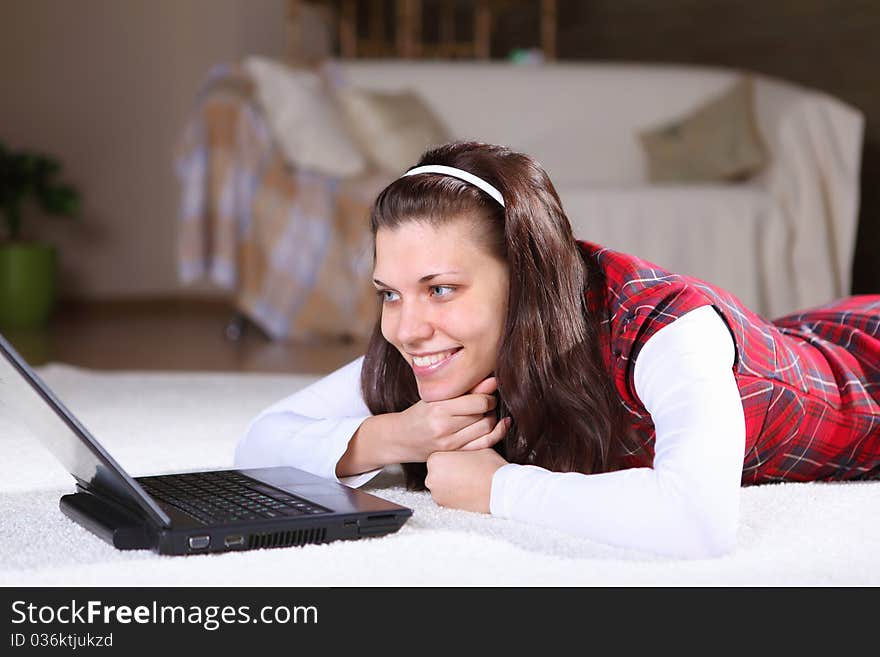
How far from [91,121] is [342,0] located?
5.36ft

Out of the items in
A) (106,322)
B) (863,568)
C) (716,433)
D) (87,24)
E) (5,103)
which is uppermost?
(87,24)

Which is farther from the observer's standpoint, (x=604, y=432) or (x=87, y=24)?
(x=87, y=24)

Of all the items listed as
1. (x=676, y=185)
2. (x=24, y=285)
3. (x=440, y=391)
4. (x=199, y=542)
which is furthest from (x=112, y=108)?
(x=199, y=542)

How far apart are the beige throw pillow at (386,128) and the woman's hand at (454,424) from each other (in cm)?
264

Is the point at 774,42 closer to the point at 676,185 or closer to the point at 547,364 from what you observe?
the point at 676,185

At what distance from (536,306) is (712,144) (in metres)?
3.12

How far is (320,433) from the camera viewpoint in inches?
62.6

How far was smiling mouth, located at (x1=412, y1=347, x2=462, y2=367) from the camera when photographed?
4.56 feet

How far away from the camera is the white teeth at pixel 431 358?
4.56 ft

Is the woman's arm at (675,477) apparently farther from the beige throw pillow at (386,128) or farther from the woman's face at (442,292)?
the beige throw pillow at (386,128)

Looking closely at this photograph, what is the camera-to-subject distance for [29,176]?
4.91m

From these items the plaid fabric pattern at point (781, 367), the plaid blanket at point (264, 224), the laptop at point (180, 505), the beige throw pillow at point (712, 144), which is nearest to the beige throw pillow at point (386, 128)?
the plaid blanket at point (264, 224)
